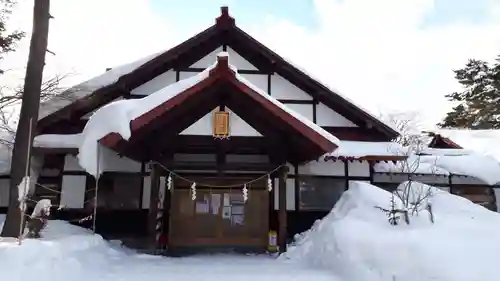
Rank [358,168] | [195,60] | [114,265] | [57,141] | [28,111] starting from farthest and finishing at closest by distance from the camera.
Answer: [195,60]
[358,168]
[57,141]
[28,111]
[114,265]

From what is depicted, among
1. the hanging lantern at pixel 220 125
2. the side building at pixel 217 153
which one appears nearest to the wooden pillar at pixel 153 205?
the side building at pixel 217 153

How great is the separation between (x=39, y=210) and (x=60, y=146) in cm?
262

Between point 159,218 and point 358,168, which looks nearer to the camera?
point 159,218

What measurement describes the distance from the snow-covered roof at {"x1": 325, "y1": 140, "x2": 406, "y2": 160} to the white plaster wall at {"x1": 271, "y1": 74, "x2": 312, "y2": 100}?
1.86 m

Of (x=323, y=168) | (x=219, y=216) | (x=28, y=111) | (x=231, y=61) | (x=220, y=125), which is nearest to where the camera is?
(x=28, y=111)

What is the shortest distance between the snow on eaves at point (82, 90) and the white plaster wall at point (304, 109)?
176 inches

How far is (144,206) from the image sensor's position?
10.9 m

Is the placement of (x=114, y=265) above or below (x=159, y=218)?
below

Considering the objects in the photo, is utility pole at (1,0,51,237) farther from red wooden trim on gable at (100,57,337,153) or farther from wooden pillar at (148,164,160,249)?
→ wooden pillar at (148,164,160,249)

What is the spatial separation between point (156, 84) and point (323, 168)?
5.35 m

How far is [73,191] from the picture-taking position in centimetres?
1094

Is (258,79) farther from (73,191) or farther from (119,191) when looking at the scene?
(73,191)

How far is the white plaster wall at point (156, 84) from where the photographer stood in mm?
11625

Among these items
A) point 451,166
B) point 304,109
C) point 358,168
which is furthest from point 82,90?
point 451,166
